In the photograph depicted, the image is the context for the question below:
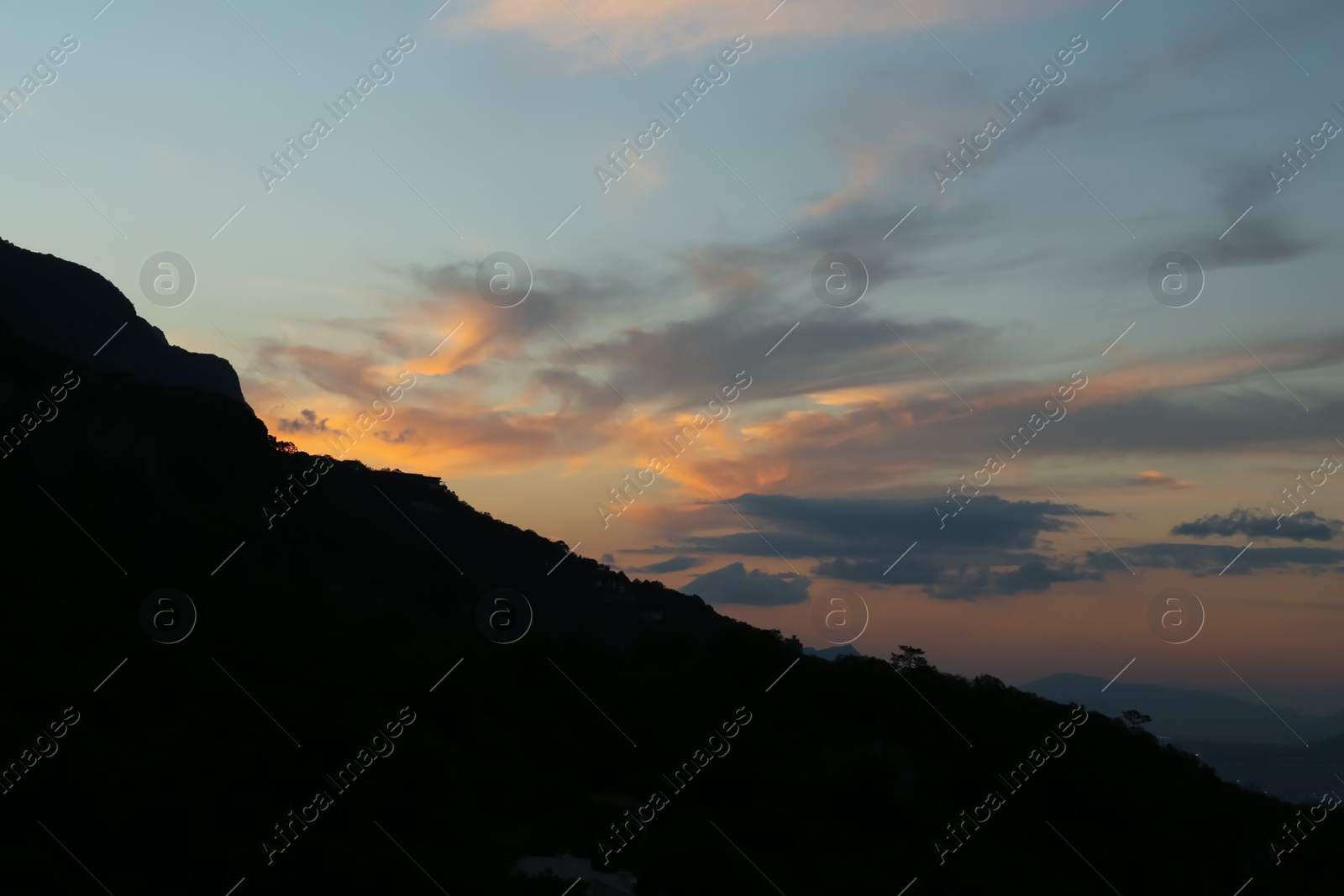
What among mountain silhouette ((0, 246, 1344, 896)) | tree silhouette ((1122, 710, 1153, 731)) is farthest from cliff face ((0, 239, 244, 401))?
tree silhouette ((1122, 710, 1153, 731))

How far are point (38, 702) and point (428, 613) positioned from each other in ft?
82.7

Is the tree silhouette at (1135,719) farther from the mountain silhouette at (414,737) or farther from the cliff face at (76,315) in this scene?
the cliff face at (76,315)

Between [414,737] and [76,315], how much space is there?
170ft

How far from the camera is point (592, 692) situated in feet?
134

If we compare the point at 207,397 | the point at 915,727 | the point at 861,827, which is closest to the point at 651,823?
the point at 861,827

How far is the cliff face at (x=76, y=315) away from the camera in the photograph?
61750 millimetres

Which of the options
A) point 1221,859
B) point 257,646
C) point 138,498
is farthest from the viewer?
point 138,498

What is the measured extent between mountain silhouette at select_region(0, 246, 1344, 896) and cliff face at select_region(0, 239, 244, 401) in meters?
20.1

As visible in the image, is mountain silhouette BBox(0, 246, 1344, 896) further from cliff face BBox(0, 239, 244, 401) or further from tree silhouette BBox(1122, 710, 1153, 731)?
cliff face BBox(0, 239, 244, 401)

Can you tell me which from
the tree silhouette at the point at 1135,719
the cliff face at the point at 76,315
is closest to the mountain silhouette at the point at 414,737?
the tree silhouette at the point at 1135,719

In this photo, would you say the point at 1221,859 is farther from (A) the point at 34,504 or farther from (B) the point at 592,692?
(A) the point at 34,504

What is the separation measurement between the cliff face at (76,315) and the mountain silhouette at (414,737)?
20.1 meters

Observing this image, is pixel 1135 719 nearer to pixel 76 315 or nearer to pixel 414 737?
pixel 414 737

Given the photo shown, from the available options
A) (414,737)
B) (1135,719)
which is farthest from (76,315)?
(1135,719)
